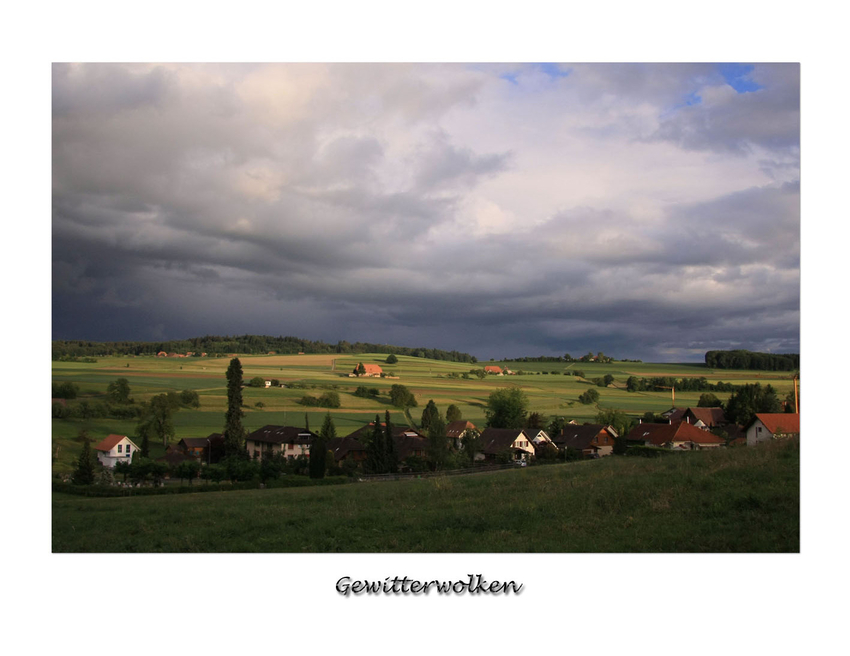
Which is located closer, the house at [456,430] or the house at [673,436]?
the house at [673,436]

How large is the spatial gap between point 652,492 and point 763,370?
619cm

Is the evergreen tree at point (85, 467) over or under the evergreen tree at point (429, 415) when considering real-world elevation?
under

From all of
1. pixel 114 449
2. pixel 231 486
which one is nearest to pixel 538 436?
pixel 231 486

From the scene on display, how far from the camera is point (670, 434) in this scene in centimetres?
1396

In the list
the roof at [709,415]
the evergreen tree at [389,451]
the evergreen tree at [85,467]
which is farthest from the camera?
the evergreen tree at [389,451]

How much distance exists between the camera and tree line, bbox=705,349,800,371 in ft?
35.3

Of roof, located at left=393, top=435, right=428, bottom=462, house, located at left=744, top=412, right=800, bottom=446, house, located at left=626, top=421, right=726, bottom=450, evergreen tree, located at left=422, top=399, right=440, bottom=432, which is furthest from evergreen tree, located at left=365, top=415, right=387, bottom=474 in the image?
house, located at left=744, top=412, right=800, bottom=446

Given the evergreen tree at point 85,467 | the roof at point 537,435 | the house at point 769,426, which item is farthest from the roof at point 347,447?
the house at point 769,426

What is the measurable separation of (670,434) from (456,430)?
20.2 ft

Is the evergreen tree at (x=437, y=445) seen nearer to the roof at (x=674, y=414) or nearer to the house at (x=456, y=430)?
the house at (x=456, y=430)

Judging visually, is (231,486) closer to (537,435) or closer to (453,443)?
(453,443)

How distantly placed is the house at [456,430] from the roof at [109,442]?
8.64 metres

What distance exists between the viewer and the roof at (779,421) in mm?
11508
